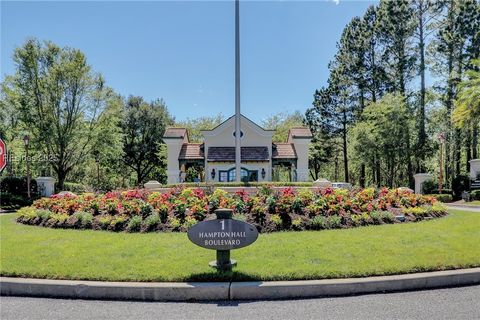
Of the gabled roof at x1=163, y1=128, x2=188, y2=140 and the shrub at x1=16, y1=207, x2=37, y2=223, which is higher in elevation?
the gabled roof at x1=163, y1=128, x2=188, y2=140

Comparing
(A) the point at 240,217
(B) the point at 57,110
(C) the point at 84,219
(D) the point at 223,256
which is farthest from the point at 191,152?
(D) the point at 223,256

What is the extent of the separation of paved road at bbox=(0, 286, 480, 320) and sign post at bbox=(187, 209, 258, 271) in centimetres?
99

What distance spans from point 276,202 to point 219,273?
15.1ft

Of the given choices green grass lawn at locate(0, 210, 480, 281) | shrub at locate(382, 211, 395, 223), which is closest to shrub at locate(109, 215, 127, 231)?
green grass lawn at locate(0, 210, 480, 281)

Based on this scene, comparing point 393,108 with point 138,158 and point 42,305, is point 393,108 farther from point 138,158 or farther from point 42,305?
point 42,305

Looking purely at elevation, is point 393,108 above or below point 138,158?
above

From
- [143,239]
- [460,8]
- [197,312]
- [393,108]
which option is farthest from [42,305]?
[460,8]

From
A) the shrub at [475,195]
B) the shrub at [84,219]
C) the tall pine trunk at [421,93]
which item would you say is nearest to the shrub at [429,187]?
the shrub at [475,195]

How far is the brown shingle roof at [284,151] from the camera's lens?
111 feet

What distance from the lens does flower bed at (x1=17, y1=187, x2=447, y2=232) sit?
9.55m

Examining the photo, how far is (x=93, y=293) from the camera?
5.43 metres

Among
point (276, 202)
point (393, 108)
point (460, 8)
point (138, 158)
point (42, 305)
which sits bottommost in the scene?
point (42, 305)

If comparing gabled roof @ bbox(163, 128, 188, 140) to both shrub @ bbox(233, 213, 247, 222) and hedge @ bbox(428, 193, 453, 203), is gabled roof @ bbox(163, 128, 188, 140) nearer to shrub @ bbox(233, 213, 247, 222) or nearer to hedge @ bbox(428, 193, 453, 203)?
hedge @ bbox(428, 193, 453, 203)

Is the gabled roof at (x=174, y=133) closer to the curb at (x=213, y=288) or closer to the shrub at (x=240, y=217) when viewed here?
the shrub at (x=240, y=217)
